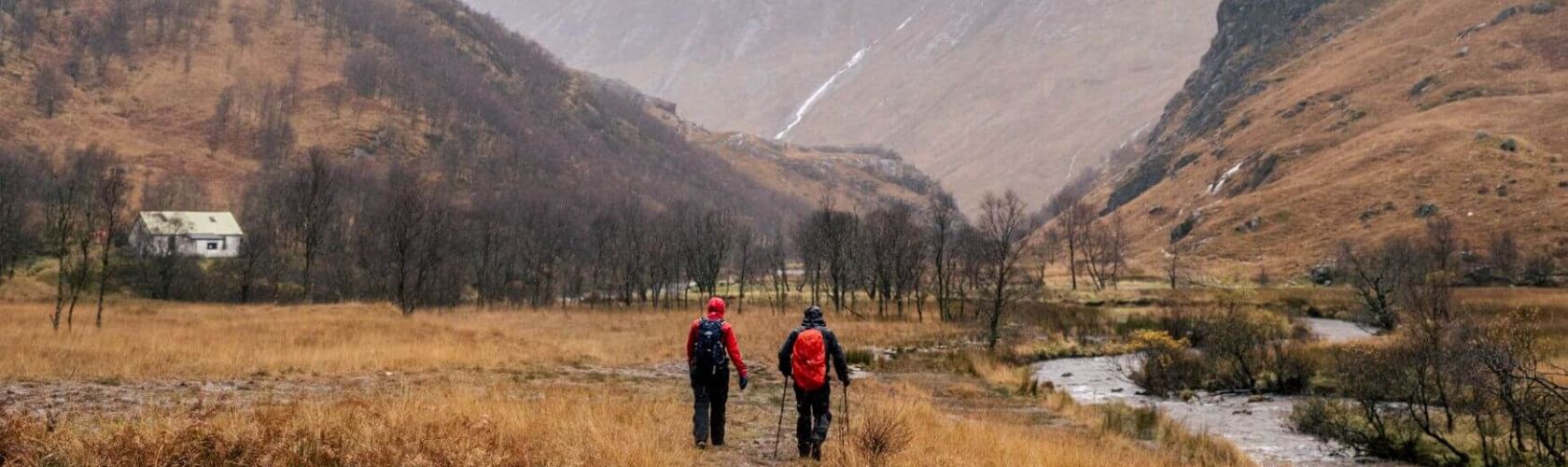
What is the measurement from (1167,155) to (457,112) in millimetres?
151369

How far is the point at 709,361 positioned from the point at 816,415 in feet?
5.26

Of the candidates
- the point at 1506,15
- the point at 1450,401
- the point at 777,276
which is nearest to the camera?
the point at 1450,401

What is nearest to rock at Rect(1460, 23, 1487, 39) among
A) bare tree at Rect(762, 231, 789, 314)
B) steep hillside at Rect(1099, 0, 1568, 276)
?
steep hillside at Rect(1099, 0, 1568, 276)

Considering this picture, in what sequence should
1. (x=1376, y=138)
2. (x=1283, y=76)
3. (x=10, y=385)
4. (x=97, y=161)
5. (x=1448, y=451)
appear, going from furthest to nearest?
1. (x=1283, y=76)
2. (x=1376, y=138)
3. (x=97, y=161)
4. (x=1448, y=451)
5. (x=10, y=385)

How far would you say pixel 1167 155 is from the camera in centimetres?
17425

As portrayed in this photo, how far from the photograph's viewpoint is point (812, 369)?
10.8m

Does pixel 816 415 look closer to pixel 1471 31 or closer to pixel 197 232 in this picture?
pixel 197 232

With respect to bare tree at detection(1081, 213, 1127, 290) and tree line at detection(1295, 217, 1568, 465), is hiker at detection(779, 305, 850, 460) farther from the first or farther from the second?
bare tree at detection(1081, 213, 1127, 290)

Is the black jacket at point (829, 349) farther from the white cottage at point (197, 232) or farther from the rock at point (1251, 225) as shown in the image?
the rock at point (1251, 225)

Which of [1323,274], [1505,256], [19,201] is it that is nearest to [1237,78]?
[1323,274]

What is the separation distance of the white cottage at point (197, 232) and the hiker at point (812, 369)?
78.6 metres

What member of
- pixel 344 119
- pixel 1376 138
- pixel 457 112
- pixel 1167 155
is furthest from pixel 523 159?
pixel 1376 138

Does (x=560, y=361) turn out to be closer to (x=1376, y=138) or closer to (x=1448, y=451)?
(x=1448, y=451)

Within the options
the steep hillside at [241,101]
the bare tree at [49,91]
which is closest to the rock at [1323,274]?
the steep hillside at [241,101]
